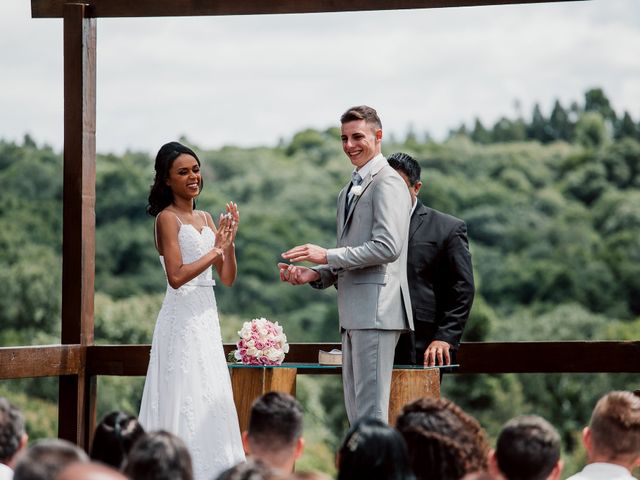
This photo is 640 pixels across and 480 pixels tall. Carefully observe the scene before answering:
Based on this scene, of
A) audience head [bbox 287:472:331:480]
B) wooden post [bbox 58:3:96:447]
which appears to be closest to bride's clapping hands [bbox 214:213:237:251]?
wooden post [bbox 58:3:96:447]

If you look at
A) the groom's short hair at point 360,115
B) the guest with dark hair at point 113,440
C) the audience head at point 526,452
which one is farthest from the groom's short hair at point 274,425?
the groom's short hair at point 360,115

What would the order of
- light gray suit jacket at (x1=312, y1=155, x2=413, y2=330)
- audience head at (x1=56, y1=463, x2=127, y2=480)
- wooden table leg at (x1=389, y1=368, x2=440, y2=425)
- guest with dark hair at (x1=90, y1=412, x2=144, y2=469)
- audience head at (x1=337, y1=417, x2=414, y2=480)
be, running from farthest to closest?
1. wooden table leg at (x1=389, y1=368, x2=440, y2=425)
2. light gray suit jacket at (x1=312, y1=155, x2=413, y2=330)
3. guest with dark hair at (x1=90, y1=412, x2=144, y2=469)
4. audience head at (x1=337, y1=417, x2=414, y2=480)
5. audience head at (x1=56, y1=463, x2=127, y2=480)

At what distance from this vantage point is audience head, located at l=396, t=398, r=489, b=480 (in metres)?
3.29

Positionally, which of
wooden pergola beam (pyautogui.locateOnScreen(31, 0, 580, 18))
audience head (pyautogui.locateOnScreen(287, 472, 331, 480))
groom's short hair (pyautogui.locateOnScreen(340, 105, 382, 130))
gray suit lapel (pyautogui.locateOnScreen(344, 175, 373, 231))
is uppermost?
wooden pergola beam (pyautogui.locateOnScreen(31, 0, 580, 18))

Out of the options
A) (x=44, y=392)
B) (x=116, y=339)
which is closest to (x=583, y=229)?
(x=116, y=339)

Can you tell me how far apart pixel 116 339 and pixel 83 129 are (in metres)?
21.3

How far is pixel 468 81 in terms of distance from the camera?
1468 inches

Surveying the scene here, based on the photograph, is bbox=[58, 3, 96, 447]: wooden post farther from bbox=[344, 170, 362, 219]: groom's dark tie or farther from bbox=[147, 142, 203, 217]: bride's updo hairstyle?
bbox=[344, 170, 362, 219]: groom's dark tie

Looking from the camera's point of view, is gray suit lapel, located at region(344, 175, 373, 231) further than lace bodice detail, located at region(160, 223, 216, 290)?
No

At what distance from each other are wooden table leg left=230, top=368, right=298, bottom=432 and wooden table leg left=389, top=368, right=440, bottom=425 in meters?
0.69

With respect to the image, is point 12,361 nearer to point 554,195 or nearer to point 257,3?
point 257,3

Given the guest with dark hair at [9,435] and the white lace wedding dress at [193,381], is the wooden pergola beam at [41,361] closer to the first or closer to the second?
the white lace wedding dress at [193,381]

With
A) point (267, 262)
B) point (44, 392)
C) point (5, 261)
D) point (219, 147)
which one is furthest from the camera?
point (219, 147)

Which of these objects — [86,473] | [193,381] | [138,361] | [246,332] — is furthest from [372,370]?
[86,473]
